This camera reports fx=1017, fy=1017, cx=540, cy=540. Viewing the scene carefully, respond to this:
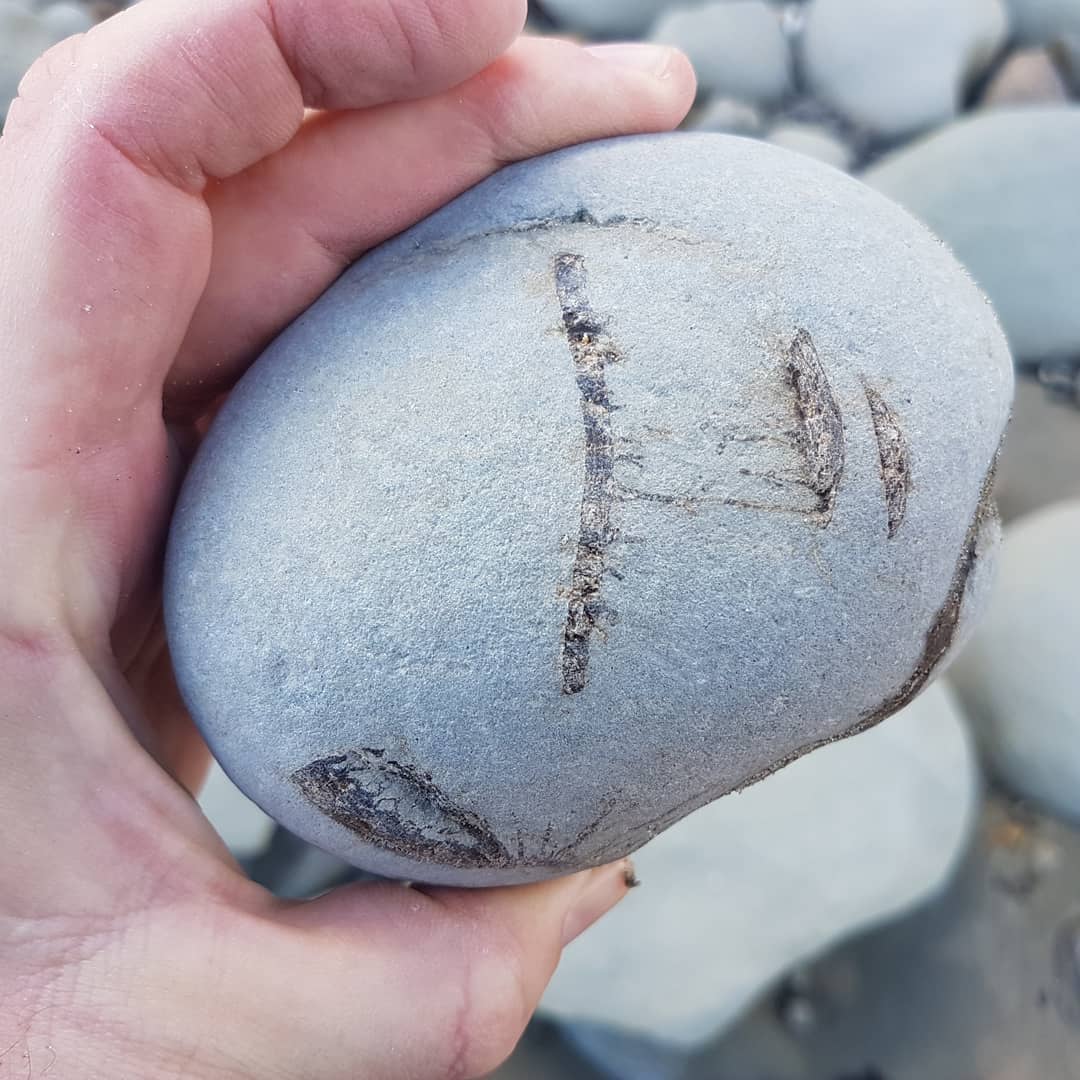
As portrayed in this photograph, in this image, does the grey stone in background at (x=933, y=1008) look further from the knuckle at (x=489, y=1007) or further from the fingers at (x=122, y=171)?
the fingers at (x=122, y=171)

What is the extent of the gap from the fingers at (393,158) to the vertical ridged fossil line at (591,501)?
0.15 metres

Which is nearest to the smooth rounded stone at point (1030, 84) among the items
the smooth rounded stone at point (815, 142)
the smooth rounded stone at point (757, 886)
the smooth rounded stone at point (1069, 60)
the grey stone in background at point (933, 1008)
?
the smooth rounded stone at point (1069, 60)

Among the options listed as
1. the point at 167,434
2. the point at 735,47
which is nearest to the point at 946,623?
the point at 167,434

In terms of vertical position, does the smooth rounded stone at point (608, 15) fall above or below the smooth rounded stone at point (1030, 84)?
above

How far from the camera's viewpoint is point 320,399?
20.6 inches

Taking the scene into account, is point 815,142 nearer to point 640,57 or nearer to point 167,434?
point 640,57

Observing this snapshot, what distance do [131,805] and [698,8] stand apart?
1.44 metres

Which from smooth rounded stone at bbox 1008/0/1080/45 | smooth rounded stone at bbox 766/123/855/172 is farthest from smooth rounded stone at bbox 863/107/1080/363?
smooth rounded stone at bbox 1008/0/1080/45

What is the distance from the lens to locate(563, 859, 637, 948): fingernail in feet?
2.12

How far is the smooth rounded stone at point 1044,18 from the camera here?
1507 millimetres

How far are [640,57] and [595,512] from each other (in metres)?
0.30

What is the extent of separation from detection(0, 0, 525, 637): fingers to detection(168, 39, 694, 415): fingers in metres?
0.03

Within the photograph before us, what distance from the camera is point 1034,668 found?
1.07m

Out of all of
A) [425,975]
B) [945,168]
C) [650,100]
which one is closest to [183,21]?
[650,100]
